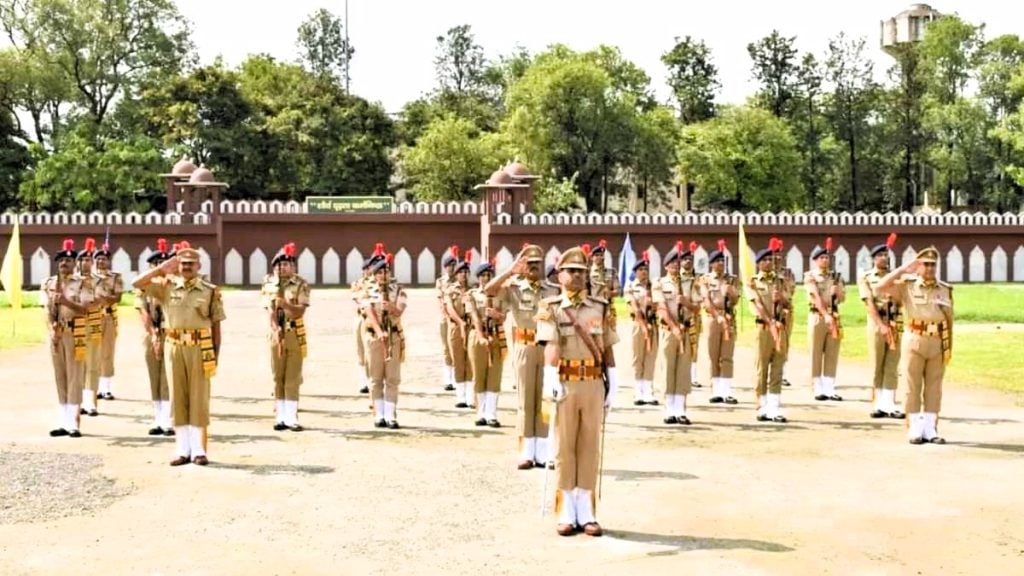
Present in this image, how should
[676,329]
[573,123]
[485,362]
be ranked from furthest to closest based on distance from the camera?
[573,123] → [676,329] → [485,362]

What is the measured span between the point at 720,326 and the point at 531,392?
5441 mm

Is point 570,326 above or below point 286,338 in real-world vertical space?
above

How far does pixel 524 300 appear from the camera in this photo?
449 inches

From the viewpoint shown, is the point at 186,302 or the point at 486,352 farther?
the point at 486,352

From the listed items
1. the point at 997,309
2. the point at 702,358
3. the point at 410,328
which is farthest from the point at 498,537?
the point at 997,309

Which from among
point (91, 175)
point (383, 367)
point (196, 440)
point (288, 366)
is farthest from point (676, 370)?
point (91, 175)

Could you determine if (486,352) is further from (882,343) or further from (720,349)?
(882,343)

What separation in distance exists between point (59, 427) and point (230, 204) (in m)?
32.2

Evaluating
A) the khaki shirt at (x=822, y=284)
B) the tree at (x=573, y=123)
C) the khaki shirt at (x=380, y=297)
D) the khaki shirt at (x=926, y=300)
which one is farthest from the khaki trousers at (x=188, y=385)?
the tree at (x=573, y=123)

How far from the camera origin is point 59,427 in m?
13.2

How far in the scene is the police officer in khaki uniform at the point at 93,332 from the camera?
14258 mm

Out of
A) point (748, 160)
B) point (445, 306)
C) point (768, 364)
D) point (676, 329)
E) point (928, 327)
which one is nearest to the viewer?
point (928, 327)

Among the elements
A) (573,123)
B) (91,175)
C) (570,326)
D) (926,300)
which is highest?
(573,123)

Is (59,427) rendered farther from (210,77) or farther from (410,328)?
(210,77)
